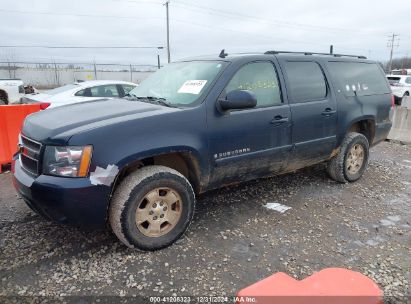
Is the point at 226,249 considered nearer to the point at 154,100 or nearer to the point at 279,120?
the point at 279,120

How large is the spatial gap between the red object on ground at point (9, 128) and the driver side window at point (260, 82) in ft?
12.2

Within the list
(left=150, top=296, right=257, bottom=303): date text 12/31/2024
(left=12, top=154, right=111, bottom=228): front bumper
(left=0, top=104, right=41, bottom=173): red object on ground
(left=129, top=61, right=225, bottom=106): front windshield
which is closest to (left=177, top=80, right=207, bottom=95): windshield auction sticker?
(left=129, top=61, right=225, bottom=106): front windshield

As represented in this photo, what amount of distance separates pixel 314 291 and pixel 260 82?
2488mm

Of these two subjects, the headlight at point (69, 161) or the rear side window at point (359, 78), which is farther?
the rear side window at point (359, 78)

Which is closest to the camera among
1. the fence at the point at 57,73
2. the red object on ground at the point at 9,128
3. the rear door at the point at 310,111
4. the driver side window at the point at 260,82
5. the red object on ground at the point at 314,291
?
the red object on ground at the point at 314,291

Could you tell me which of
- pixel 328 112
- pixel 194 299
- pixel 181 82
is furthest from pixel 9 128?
pixel 328 112

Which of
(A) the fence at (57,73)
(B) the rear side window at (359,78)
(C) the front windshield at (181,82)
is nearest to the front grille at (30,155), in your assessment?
(C) the front windshield at (181,82)

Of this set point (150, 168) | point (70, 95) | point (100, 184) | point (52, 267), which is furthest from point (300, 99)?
point (70, 95)

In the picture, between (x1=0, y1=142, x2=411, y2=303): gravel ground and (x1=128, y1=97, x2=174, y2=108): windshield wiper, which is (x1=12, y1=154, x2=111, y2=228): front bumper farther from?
(x1=128, y1=97, x2=174, y2=108): windshield wiper

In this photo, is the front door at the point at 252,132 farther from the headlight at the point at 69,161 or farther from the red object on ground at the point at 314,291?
the red object on ground at the point at 314,291

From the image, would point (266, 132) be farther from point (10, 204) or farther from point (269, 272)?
point (10, 204)

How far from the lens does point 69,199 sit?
288 centimetres

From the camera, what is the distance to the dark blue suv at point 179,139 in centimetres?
295

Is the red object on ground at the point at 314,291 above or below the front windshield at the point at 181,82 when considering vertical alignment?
below
